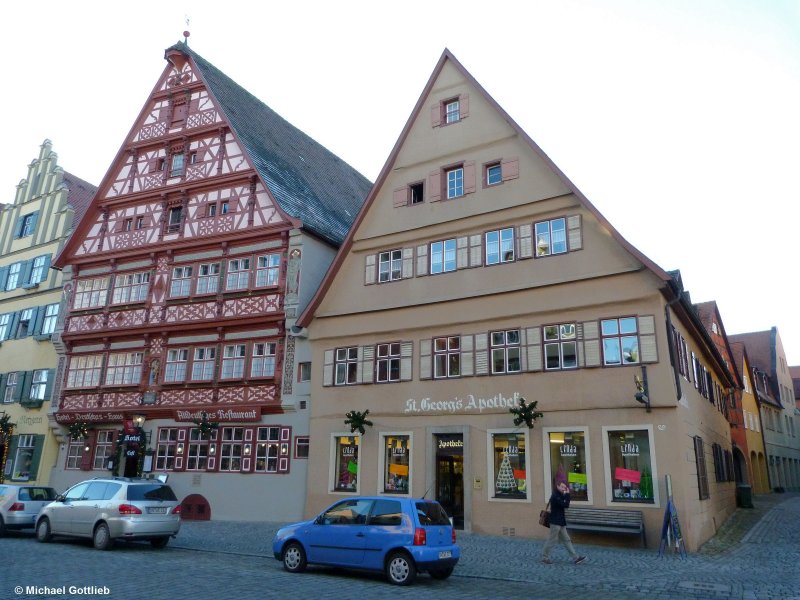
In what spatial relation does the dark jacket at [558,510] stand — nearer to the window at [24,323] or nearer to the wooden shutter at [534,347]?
the wooden shutter at [534,347]

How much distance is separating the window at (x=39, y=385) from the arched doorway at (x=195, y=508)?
9.99 m

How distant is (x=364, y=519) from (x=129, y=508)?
6.25 metres

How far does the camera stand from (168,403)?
2542 centimetres

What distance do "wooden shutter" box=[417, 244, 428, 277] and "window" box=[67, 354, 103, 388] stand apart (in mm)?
14785

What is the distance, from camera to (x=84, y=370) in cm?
2792

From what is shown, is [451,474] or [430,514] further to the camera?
[451,474]

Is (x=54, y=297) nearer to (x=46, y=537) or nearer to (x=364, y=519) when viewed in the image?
(x=46, y=537)

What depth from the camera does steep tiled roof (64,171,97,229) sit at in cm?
3325

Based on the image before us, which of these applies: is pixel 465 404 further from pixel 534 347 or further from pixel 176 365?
pixel 176 365

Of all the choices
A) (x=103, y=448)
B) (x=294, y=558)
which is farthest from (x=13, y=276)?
(x=294, y=558)

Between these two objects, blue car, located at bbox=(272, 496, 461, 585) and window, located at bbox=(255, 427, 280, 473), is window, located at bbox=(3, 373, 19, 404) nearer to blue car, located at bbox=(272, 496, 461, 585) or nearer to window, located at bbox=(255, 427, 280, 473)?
window, located at bbox=(255, 427, 280, 473)

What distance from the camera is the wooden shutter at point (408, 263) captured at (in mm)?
21922

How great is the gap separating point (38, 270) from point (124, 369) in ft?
30.2

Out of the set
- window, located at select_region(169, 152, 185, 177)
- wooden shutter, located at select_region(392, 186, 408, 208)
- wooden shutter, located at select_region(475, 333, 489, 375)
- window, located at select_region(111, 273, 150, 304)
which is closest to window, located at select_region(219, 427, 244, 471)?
window, located at select_region(111, 273, 150, 304)
